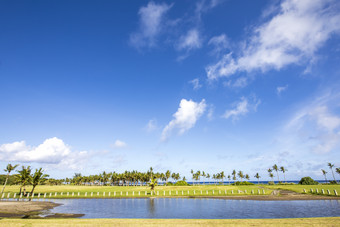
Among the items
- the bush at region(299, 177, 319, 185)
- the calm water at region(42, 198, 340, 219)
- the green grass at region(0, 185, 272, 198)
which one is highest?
the bush at region(299, 177, 319, 185)

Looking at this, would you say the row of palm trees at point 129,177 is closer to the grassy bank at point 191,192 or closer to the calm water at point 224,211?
the grassy bank at point 191,192

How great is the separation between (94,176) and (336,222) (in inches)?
7955

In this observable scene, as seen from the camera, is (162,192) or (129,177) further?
(129,177)

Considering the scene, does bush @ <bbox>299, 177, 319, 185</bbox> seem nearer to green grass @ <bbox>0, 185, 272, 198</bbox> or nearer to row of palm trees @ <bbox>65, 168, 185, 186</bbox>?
green grass @ <bbox>0, 185, 272, 198</bbox>

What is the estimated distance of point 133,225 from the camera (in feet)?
60.5

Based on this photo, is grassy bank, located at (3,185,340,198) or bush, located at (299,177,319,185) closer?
grassy bank, located at (3,185,340,198)

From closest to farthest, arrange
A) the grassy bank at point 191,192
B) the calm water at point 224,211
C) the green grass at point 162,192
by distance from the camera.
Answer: the calm water at point 224,211
the grassy bank at point 191,192
the green grass at point 162,192

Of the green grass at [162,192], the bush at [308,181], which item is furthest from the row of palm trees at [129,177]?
the bush at [308,181]

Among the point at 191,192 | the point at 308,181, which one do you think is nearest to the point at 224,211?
the point at 191,192

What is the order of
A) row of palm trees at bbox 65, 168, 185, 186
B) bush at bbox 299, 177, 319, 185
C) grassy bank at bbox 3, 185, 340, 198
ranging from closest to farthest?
grassy bank at bbox 3, 185, 340, 198, bush at bbox 299, 177, 319, 185, row of palm trees at bbox 65, 168, 185, 186

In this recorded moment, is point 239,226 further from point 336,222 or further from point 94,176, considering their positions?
point 94,176

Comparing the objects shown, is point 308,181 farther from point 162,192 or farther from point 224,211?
point 224,211

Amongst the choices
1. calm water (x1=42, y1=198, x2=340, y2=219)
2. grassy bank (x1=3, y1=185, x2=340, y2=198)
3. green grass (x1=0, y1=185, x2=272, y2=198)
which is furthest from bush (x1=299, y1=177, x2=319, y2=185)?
calm water (x1=42, y1=198, x2=340, y2=219)

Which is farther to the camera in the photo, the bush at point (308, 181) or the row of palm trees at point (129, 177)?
the row of palm trees at point (129, 177)
